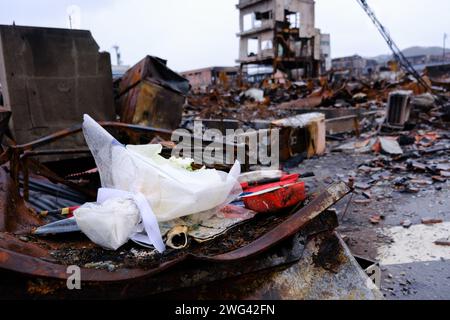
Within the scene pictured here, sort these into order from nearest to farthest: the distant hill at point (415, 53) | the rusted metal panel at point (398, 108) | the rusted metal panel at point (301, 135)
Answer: the rusted metal panel at point (301, 135)
the rusted metal panel at point (398, 108)
the distant hill at point (415, 53)

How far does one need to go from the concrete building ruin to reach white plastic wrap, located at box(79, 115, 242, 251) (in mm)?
27549

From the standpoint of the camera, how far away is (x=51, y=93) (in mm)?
4852

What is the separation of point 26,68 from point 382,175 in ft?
17.2

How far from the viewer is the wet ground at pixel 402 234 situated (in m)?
2.36

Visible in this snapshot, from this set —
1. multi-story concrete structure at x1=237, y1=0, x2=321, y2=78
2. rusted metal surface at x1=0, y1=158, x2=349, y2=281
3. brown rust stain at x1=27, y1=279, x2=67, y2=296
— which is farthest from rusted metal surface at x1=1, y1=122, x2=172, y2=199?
multi-story concrete structure at x1=237, y1=0, x2=321, y2=78

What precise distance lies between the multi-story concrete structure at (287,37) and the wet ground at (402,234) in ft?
82.7

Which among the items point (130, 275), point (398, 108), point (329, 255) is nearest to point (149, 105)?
point (329, 255)

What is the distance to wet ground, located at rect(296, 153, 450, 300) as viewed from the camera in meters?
2.36

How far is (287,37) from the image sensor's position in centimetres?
3044

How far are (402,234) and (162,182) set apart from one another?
2547 mm

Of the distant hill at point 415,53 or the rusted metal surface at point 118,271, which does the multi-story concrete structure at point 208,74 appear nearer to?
the rusted metal surface at point 118,271

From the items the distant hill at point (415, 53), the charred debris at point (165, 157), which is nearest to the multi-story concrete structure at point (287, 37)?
the charred debris at point (165, 157)

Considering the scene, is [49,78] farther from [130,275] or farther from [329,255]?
[329,255]
